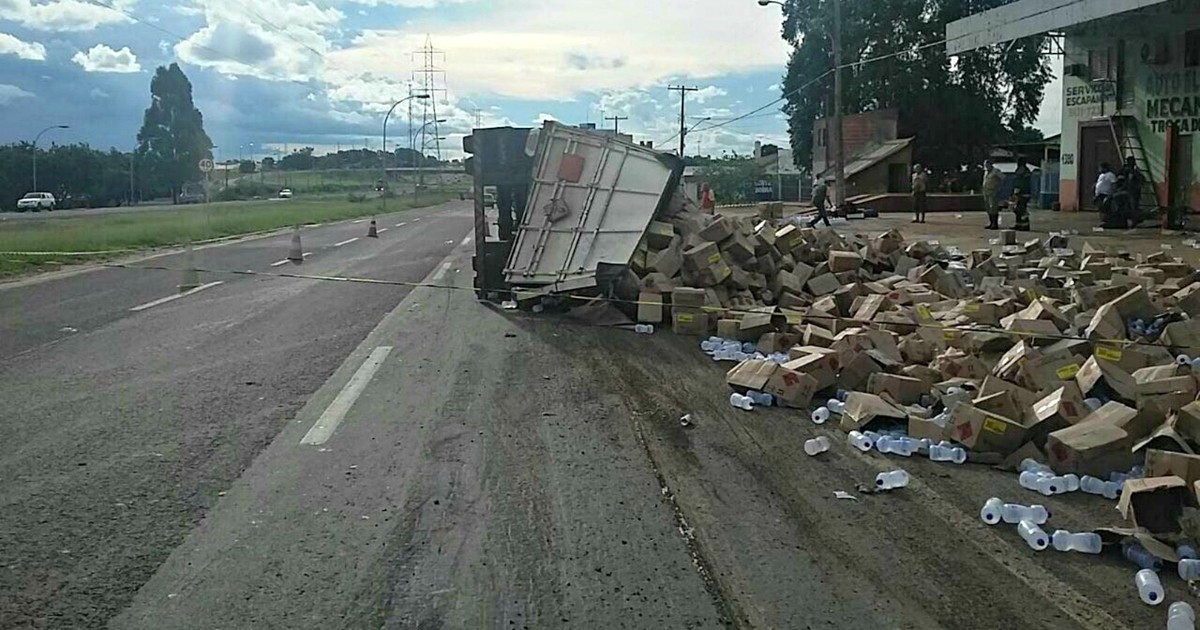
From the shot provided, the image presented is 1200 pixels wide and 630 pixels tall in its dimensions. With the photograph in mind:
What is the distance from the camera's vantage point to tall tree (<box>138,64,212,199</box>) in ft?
116

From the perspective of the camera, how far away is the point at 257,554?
5.12 metres

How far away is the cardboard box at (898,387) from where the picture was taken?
27.6 ft

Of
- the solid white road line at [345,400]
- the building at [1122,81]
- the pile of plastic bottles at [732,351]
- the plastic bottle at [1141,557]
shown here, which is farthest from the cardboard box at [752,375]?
the building at [1122,81]

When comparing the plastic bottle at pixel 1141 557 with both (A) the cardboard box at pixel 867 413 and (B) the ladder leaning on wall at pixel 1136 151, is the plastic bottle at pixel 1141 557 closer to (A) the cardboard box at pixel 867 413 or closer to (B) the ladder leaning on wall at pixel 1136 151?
(A) the cardboard box at pixel 867 413

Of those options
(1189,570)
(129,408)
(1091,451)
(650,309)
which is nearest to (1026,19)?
(650,309)

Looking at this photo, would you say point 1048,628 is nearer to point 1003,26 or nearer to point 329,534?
point 329,534

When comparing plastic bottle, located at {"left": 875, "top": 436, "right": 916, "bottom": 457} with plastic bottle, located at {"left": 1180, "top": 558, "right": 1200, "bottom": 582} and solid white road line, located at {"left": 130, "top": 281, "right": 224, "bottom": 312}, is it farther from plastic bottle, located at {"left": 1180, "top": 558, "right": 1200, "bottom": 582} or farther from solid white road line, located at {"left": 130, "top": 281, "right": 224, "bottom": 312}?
solid white road line, located at {"left": 130, "top": 281, "right": 224, "bottom": 312}

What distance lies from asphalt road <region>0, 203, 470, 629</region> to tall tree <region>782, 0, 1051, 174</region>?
4549 centimetres

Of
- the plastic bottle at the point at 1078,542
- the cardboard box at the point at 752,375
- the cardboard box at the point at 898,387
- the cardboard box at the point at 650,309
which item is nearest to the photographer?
the plastic bottle at the point at 1078,542

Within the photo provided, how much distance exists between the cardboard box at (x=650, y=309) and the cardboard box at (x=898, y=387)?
457 cm

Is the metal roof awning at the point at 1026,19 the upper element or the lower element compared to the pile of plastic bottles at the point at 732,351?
upper

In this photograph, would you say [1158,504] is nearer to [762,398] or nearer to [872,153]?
[762,398]

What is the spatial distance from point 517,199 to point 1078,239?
14.9 metres

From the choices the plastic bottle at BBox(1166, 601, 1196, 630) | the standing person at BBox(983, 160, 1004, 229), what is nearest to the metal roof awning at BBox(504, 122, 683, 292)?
the plastic bottle at BBox(1166, 601, 1196, 630)
